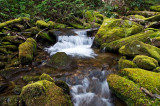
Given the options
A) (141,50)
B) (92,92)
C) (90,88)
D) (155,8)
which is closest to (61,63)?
(90,88)

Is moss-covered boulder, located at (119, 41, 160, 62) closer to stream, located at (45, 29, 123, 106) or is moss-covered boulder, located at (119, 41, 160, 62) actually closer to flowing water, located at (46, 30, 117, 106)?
stream, located at (45, 29, 123, 106)

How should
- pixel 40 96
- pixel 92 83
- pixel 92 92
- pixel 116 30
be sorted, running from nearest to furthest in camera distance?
pixel 40 96 < pixel 92 92 < pixel 92 83 < pixel 116 30

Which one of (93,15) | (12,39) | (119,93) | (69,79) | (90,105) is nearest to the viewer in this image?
(119,93)

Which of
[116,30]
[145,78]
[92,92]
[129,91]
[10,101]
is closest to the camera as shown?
[10,101]

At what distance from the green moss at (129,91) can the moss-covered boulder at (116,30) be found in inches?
193

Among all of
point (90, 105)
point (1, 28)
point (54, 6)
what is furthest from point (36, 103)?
point (54, 6)

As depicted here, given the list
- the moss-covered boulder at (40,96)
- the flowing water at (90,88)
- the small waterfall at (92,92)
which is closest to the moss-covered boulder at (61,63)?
the flowing water at (90,88)

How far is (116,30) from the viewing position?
8320 mm

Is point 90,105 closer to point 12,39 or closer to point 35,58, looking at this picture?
point 35,58

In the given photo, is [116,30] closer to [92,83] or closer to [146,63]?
[146,63]

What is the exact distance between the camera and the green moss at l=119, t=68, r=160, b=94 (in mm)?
3029

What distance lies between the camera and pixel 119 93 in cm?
320

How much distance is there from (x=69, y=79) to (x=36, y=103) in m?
1.94

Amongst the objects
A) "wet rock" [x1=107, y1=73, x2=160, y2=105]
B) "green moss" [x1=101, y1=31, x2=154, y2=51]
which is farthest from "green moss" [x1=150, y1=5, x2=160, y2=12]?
"wet rock" [x1=107, y1=73, x2=160, y2=105]
